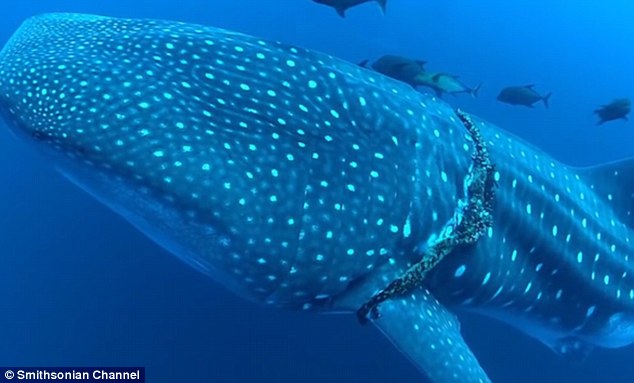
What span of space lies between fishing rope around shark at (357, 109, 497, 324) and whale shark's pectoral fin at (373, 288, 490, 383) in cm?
6

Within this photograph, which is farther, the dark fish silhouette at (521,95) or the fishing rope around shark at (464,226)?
the dark fish silhouette at (521,95)

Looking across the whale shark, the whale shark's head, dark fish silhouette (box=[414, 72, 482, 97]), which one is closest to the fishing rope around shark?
the whale shark

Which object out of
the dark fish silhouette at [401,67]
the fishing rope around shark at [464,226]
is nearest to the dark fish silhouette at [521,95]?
the dark fish silhouette at [401,67]

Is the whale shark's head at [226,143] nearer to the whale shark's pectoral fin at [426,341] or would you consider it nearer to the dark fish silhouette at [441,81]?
the whale shark's pectoral fin at [426,341]

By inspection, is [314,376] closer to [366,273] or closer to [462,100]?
[366,273]

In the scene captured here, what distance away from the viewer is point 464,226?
3299 mm

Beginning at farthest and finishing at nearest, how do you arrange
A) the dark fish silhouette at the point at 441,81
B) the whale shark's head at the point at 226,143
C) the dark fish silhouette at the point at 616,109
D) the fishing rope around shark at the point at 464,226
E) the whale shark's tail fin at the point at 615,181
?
the dark fish silhouette at the point at 616,109, the dark fish silhouette at the point at 441,81, the whale shark's tail fin at the point at 615,181, the fishing rope around shark at the point at 464,226, the whale shark's head at the point at 226,143

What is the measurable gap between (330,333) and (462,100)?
20.8 ft

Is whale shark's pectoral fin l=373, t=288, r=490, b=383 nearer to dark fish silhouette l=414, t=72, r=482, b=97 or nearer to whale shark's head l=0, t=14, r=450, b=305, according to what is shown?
whale shark's head l=0, t=14, r=450, b=305

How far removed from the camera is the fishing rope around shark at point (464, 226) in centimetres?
303

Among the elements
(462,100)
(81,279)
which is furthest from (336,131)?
(462,100)

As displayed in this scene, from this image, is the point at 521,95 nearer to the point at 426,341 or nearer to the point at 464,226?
the point at 464,226

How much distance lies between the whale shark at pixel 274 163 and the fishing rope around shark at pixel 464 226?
38 millimetres

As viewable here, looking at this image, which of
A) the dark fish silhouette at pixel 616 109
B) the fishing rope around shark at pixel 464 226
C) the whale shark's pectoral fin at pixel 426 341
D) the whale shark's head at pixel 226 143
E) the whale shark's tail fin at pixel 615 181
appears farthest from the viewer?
the dark fish silhouette at pixel 616 109
